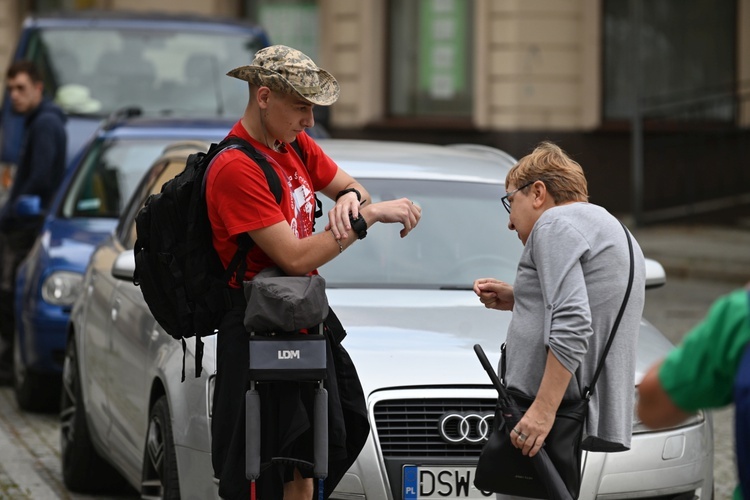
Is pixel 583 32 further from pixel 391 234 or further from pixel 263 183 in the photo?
pixel 263 183

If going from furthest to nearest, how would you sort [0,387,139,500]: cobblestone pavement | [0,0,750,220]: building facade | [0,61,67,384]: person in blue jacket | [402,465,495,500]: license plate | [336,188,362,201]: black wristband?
[0,0,750,220]: building facade, [0,61,67,384]: person in blue jacket, [0,387,139,500]: cobblestone pavement, [402,465,495,500]: license plate, [336,188,362,201]: black wristband

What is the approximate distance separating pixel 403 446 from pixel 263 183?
1.12m

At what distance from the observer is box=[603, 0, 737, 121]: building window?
21.6 m

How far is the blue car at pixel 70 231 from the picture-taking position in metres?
8.34

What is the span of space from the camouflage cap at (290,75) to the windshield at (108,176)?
4938 millimetres

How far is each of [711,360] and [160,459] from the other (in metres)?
3.17

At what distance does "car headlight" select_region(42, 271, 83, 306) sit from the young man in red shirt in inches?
167

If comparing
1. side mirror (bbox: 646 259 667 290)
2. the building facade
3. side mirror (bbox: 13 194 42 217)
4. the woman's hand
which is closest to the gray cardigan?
the woman's hand

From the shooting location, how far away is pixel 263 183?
13.7ft

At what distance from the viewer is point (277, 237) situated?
163 inches

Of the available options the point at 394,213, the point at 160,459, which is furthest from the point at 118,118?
the point at 394,213

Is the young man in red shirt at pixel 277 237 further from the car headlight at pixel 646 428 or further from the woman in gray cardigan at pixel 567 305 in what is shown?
the car headlight at pixel 646 428

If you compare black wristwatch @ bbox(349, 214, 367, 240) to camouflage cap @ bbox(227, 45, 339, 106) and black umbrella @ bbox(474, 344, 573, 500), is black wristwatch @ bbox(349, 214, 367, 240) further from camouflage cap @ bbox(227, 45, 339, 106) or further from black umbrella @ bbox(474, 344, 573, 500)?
black umbrella @ bbox(474, 344, 573, 500)

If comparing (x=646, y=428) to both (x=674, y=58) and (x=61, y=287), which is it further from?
(x=674, y=58)
